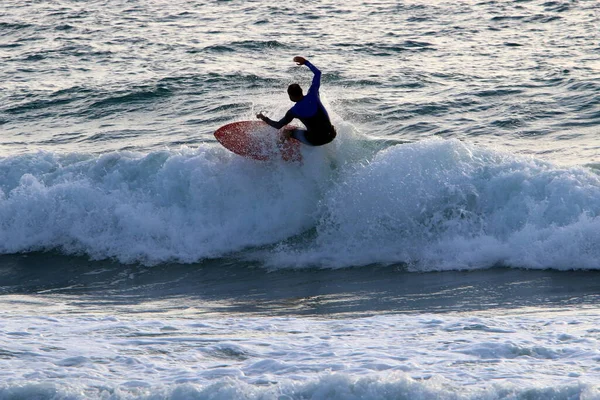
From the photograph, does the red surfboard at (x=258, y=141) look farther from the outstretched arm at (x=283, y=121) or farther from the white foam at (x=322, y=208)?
the outstretched arm at (x=283, y=121)

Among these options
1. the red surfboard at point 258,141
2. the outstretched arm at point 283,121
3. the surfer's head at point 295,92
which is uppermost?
the surfer's head at point 295,92

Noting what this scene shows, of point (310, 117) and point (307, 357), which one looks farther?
point (310, 117)

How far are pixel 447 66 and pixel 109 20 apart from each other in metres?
9.73

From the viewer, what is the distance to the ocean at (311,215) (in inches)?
257

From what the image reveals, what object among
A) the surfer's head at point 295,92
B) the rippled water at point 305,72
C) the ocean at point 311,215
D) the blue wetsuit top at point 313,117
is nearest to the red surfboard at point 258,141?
the ocean at point 311,215

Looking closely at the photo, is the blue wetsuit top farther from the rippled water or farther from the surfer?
the rippled water

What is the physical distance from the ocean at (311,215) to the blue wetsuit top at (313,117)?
429 millimetres

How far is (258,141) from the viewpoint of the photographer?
11227 millimetres

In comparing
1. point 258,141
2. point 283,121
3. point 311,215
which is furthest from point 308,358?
point 258,141

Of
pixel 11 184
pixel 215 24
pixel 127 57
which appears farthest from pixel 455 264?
pixel 215 24

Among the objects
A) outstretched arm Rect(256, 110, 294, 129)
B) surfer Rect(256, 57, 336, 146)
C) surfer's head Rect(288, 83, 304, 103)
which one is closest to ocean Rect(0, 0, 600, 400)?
surfer Rect(256, 57, 336, 146)

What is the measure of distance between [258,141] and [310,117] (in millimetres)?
913

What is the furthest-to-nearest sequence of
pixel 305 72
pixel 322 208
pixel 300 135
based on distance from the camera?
1. pixel 305 72
2. pixel 322 208
3. pixel 300 135

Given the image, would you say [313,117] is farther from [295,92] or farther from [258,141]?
[258,141]
